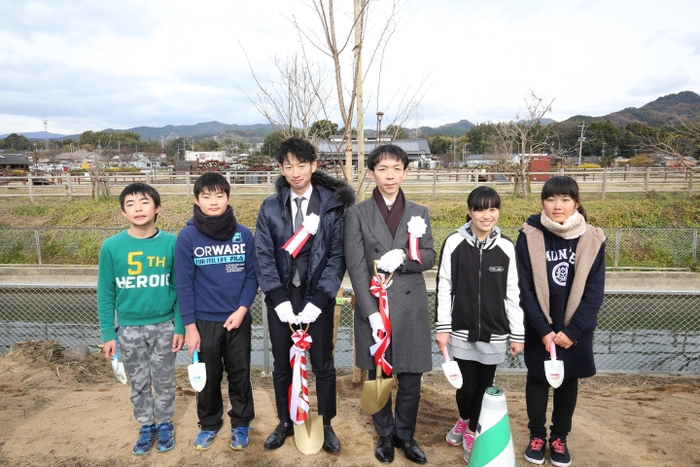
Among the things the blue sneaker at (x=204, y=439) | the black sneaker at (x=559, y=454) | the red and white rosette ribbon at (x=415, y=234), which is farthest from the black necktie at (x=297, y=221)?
the black sneaker at (x=559, y=454)

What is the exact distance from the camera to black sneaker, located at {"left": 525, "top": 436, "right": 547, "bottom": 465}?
2.53 metres

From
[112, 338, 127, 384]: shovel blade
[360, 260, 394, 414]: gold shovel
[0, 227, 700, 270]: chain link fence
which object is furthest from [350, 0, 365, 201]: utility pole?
[0, 227, 700, 270]: chain link fence

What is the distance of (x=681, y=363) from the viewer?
522 centimetres

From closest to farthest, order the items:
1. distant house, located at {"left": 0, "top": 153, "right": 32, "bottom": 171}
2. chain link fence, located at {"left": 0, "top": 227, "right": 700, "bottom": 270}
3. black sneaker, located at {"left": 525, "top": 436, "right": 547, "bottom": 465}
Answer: black sneaker, located at {"left": 525, "top": 436, "right": 547, "bottom": 465}
chain link fence, located at {"left": 0, "top": 227, "right": 700, "bottom": 270}
distant house, located at {"left": 0, "top": 153, "right": 32, "bottom": 171}

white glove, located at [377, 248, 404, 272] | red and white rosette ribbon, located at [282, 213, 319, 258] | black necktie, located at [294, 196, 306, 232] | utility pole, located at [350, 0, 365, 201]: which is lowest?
white glove, located at [377, 248, 404, 272]

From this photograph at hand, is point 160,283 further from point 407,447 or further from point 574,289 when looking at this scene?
point 574,289

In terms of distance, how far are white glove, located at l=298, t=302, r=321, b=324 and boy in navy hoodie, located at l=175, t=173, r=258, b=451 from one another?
42 centimetres

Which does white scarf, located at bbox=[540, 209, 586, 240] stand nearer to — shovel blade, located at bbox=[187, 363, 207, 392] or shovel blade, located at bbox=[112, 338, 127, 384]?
shovel blade, located at bbox=[187, 363, 207, 392]

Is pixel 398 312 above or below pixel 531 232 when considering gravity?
below

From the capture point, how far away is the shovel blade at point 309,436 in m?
2.59

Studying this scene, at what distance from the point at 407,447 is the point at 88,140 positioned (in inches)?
2769

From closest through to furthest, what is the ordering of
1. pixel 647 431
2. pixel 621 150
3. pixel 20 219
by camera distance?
pixel 647 431
pixel 20 219
pixel 621 150

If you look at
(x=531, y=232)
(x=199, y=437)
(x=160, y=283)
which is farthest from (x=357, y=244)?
(x=199, y=437)

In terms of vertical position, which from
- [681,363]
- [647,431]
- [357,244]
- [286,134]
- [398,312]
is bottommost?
[681,363]
